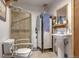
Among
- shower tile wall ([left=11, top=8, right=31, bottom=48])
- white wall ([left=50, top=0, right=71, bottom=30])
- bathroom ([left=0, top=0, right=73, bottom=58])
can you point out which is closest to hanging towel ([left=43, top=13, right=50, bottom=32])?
bathroom ([left=0, top=0, right=73, bottom=58])

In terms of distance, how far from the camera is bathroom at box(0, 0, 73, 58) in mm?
2763

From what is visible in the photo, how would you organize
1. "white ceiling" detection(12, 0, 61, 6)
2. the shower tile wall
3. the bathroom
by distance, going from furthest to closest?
"white ceiling" detection(12, 0, 61, 6), the shower tile wall, the bathroom

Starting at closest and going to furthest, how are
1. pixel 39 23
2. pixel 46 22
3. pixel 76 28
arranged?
pixel 76 28 → pixel 39 23 → pixel 46 22

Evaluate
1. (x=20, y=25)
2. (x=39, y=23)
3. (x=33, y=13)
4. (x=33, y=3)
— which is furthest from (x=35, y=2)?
(x=20, y=25)

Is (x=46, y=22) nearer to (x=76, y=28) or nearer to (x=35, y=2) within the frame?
(x=35, y=2)

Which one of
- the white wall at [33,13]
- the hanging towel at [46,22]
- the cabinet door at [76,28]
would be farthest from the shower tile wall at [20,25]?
the cabinet door at [76,28]

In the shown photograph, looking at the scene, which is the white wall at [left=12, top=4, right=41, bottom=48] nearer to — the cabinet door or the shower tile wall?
the shower tile wall

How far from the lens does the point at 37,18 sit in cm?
334

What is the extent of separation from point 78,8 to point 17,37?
173 centimetres

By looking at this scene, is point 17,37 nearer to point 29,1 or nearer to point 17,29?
point 17,29

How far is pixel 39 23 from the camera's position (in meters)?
3.48

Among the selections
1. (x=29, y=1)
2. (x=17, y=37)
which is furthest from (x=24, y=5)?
(x=17, y=37)

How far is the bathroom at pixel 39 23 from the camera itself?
2763 mm

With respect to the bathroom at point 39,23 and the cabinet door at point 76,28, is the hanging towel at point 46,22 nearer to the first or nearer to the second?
the bathroom at point 39,23
